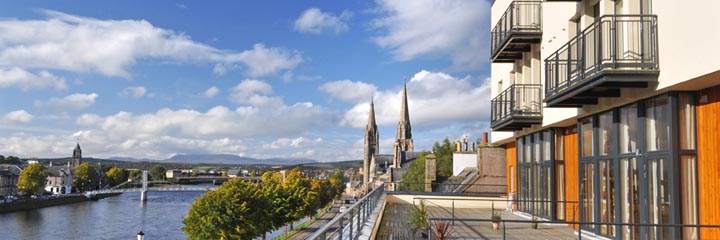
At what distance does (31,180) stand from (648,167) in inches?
4818

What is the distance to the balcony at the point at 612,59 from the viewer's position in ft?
26.7

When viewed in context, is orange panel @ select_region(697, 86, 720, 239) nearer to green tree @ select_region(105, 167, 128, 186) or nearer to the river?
the river

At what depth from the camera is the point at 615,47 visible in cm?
838

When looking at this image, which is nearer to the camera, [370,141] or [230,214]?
[230,214]

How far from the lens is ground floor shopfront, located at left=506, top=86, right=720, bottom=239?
750 centimetres

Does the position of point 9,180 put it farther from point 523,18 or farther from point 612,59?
point 612,59

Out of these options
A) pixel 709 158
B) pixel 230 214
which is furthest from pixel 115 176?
pixel 709 158

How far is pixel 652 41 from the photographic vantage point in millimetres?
8164

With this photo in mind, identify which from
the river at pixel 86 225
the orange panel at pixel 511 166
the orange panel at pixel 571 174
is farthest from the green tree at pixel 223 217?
the orange panel at pixel 571 174

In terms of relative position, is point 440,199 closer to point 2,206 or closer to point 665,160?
point 665,160

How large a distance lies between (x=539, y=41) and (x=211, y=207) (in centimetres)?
2708

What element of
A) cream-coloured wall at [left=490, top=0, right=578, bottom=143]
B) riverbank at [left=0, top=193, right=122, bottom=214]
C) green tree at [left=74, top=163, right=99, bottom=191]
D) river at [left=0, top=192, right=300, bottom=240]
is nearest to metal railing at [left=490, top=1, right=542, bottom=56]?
cream-coloured wall at [left=490, top=0, right=578, bottom=143]

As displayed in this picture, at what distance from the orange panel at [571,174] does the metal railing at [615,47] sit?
339cm

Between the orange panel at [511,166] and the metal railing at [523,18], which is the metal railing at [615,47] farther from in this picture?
the orange panel at [511,166]
